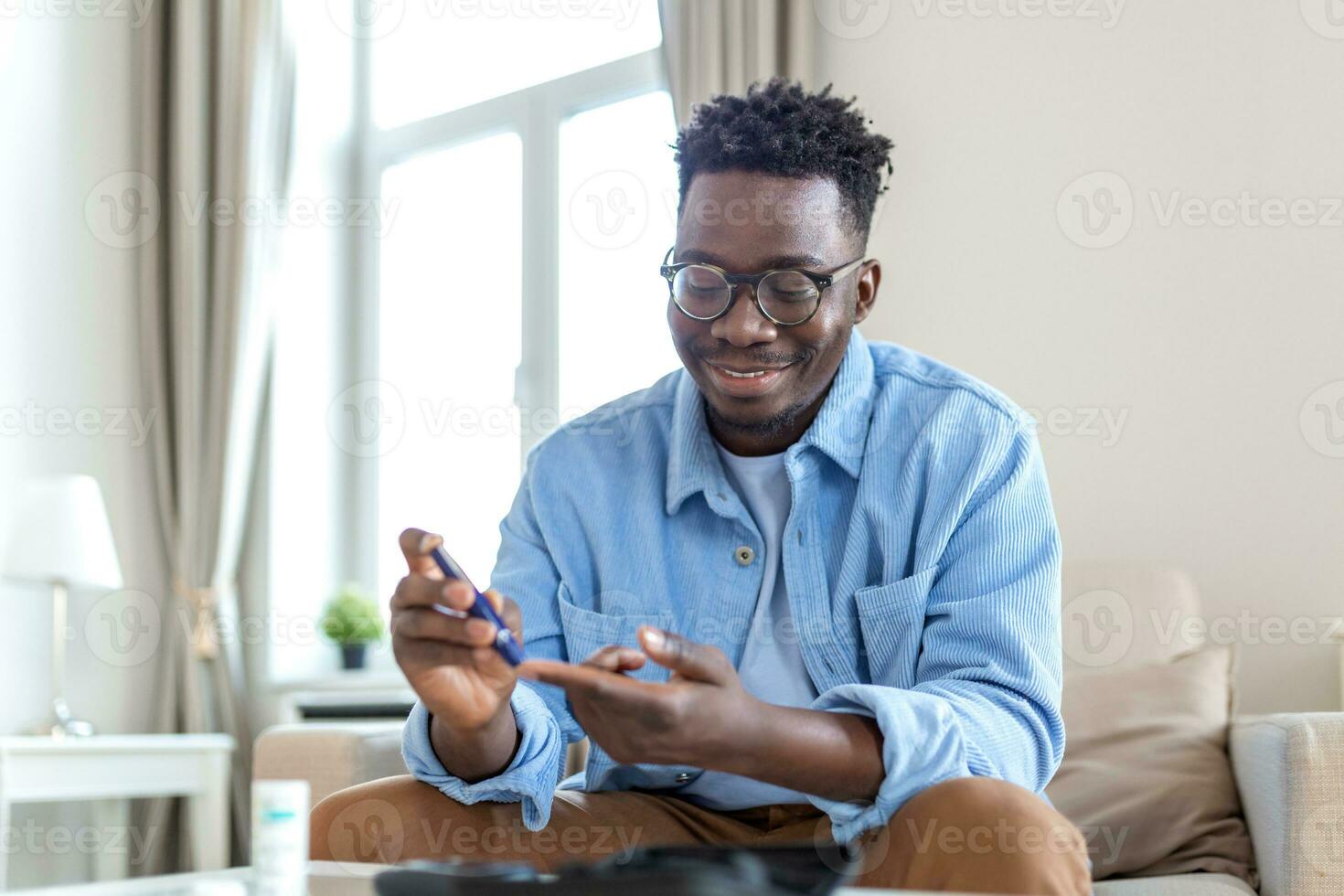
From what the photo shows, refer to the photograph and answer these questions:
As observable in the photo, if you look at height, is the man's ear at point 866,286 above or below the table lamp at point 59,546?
above

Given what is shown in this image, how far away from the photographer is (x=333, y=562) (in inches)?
159

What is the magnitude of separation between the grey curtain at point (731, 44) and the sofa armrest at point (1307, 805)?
5.81 ft

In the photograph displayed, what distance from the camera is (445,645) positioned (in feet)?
3.73

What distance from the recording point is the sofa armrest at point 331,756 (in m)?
1.91

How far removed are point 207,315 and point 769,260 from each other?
2649 millimetres

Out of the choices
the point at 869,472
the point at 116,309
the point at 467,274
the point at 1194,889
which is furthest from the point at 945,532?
the point at 116,309

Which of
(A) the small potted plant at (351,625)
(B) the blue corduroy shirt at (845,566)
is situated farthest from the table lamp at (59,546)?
(B) the blue corduroy shirt at (845,566)

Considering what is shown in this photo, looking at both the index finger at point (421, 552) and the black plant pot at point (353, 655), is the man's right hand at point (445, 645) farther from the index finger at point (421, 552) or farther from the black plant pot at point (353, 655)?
the black plant pot at point (353, 655)

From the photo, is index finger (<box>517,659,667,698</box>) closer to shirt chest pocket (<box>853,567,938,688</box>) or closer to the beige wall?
shirt chest pocket (<box>853,567,938,688</box>)

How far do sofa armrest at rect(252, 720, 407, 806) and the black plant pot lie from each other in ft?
5.39

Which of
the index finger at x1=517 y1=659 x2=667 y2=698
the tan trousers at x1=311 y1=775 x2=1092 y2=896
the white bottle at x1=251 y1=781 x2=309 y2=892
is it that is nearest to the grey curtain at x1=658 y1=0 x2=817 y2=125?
the tan trousers at x1=311 y1=775 x2=1092 y2=896

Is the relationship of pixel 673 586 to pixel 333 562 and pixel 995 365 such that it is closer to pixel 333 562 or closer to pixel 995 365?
pixel 995 365

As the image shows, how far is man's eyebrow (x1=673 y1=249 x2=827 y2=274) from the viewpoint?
154cm

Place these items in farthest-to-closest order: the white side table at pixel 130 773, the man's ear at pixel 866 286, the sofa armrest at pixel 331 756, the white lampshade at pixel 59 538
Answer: the white lampshade at pixel 59 538 → the white side table at pixel 130 773 → the sofa armrest at pixel 331 756 → the man's ear at pixel 866 286
